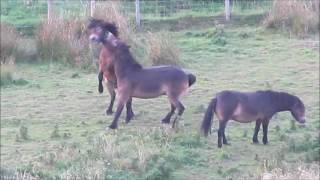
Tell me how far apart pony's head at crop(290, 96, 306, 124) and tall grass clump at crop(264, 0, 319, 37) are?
8.17m

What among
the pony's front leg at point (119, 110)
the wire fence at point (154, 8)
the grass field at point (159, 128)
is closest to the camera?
the grass field at point (159, 128)

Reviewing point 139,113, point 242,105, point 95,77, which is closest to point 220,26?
point 95,77

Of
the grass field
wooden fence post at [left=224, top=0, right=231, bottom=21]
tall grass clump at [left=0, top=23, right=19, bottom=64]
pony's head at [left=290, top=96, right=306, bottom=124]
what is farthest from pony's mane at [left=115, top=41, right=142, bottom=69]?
wooden fence post at [left=224, top=0, right=231, bottom=21]

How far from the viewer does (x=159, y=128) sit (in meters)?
13.3

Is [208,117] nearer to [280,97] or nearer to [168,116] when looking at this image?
[280,97]

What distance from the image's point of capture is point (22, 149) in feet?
40.7

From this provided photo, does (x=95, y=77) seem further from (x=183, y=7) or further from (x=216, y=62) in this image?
(x=183, y=7)

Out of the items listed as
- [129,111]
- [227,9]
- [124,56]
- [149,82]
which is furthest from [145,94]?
[227,9]

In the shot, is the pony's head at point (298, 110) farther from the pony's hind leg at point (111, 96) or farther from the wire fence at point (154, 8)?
the wire fence at point (154, 8)

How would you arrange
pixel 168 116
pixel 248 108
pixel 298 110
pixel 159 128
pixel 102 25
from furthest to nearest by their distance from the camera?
1. pixel 102 25
2. pixel 168 116
3. pixel 159 128
4. pixel 298 110
5. pixel 248 108

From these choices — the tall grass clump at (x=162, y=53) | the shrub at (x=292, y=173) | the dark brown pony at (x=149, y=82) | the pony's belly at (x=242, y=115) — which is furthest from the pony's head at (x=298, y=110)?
the tall grass clump at (x=162, y=53)

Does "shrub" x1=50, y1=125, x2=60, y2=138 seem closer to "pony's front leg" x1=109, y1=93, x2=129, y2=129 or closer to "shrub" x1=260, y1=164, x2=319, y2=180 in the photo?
"pony's front leg" x1=109, y1=93, x2=129, y2=129

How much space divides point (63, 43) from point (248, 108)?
6168 millimetres

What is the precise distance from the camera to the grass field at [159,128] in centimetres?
1149
